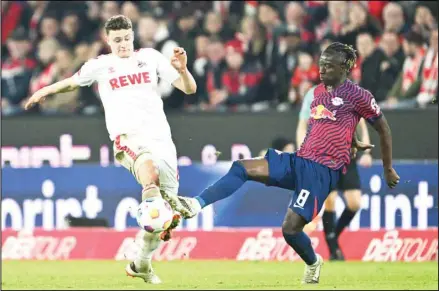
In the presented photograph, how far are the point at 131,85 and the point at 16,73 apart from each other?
8126mm

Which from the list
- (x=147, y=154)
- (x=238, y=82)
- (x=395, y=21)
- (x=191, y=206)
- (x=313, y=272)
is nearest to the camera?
(x=191, y=206)

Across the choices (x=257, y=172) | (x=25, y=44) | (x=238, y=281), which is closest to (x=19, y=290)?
(x=238, y=281)

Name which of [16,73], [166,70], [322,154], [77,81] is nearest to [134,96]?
[166,70]

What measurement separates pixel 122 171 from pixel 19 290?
13.6 ft

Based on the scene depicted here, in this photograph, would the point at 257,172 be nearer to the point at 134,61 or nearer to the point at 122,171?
the point at 134,61

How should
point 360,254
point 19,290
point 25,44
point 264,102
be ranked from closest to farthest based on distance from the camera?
point 19,290 → point 360,254 → point 264,102 → point 25,44

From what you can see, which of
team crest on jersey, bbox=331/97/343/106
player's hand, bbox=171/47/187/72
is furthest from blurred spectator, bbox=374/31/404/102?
player's hand, bbox=171/47/187/72

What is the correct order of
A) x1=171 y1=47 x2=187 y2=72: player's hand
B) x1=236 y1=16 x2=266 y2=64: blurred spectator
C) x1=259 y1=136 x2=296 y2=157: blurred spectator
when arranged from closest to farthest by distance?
x1=171 y1=47 x2=187 y2=72: player's hand, x1=259 y1=136 x2=296 y2=157: blurred spectator, x1=236 y1=16 x2=266 y2=64: blurred spectator

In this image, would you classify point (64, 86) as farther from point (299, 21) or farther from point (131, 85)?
point (299, 21)

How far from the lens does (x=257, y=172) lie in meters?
11.3

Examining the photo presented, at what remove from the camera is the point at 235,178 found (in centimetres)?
1120

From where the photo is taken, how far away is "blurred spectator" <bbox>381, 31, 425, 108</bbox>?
1620 cm

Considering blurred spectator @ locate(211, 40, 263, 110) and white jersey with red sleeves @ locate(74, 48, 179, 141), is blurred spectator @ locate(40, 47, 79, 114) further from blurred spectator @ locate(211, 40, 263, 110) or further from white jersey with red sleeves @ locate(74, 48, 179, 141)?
white jersey with red sleeves @ locate(74, 48, 179, 141)

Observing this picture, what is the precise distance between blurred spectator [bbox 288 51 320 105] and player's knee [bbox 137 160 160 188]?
19.0 feet
